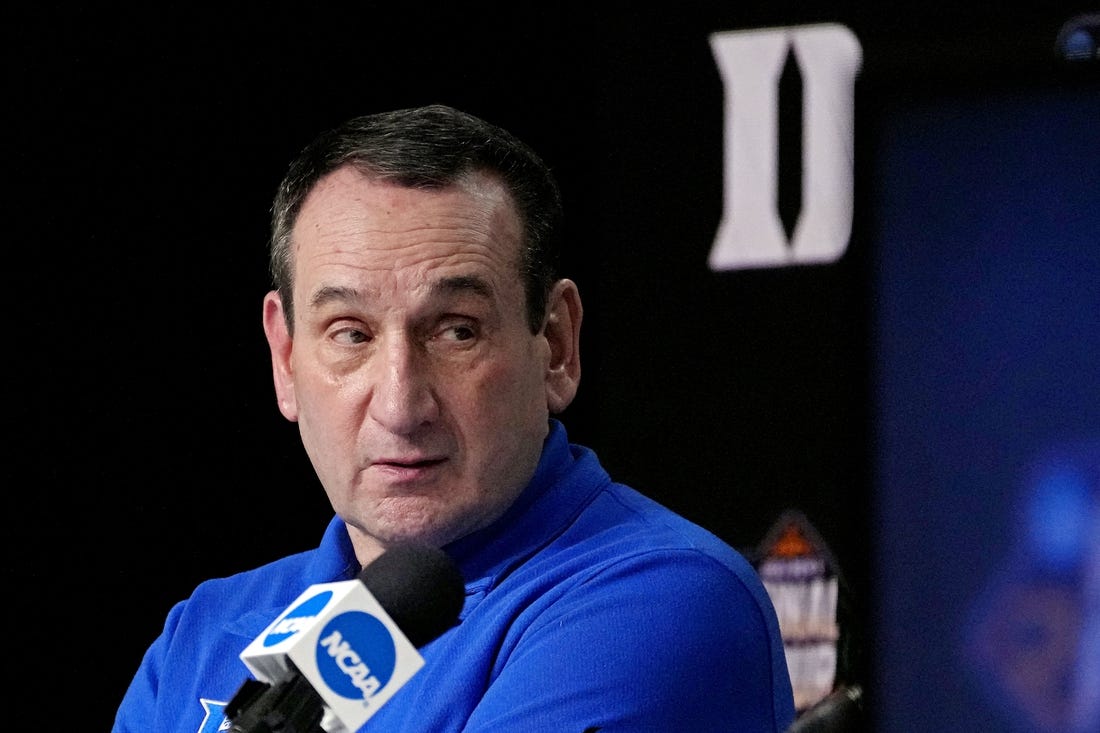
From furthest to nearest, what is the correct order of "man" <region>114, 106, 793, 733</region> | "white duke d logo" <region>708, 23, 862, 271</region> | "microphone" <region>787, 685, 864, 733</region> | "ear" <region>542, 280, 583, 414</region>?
"white duke d logo" <region>708, 23, 862, 271</region> < "ear" <region>542, 280, 583, 414</region> < "man" <region>114, 106, 793, 733</region> < "microphone" <region>787, 685, 864, 733</region>

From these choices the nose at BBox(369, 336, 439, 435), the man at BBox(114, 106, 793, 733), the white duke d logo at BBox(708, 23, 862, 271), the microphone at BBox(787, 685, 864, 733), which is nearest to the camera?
the microphone at BBox(787, 685, 864, 733)

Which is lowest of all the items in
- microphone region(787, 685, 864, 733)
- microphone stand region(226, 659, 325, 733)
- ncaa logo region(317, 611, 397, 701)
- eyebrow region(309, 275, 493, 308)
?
microphone region(787, 685, 864, 733)

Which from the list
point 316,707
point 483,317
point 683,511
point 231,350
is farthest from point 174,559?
point 316,707

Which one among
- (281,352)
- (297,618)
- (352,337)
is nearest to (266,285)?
(281,352)

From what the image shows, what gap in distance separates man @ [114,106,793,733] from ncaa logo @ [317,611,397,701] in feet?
1.77

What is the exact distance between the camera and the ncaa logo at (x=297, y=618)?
1066mm

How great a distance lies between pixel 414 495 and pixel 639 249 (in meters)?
1.58

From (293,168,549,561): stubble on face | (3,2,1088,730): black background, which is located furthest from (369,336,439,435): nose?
(3,2,1088,730): black background

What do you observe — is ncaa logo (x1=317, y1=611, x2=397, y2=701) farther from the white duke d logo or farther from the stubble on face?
the white duke d logo

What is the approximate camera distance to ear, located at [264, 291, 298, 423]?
2100 millimetres

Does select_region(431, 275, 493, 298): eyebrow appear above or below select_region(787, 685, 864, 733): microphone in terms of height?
above

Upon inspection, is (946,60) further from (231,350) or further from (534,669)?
(534,669)

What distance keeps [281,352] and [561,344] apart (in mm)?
367

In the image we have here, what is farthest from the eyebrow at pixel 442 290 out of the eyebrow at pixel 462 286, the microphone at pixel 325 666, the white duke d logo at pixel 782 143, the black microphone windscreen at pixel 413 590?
the white duke d logo at pixel 782 143
